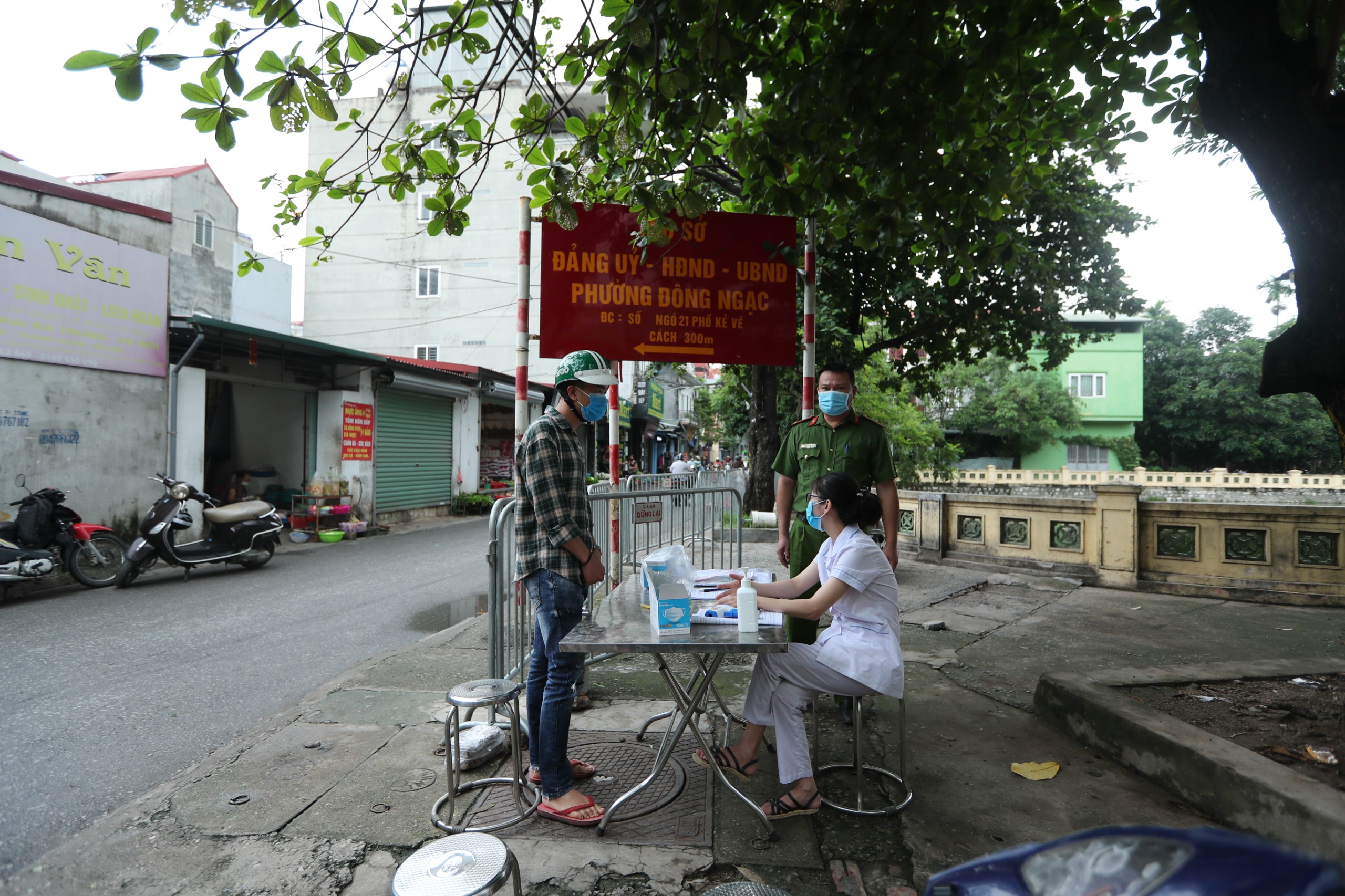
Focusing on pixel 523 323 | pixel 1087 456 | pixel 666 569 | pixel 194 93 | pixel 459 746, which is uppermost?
pixel 194 93

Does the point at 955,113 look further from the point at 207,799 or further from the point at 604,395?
the point at 207,799

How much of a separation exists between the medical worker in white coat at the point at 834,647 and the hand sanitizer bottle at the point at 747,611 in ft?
0.47

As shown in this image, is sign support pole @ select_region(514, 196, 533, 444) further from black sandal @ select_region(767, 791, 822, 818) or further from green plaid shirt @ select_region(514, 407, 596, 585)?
black sandal @ select_region(767, 791, 822, 818)

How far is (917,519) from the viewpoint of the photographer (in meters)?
10.5

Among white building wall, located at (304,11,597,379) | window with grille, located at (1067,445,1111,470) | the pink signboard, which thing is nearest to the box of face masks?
the pink signboard

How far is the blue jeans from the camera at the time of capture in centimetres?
307

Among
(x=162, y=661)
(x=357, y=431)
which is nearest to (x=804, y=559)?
(x=162, y=661)

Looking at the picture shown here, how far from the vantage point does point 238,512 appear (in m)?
9.56

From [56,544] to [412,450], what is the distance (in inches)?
342

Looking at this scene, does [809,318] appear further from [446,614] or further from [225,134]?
[446,614]

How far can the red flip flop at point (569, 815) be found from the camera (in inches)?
118

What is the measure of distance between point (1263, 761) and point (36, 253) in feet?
42.7

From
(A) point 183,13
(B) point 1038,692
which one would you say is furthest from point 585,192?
(B) point 1038,692

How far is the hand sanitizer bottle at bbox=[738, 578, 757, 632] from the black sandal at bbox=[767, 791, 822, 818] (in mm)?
799
